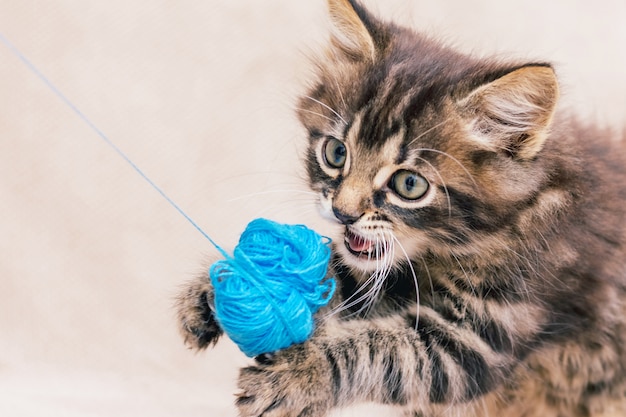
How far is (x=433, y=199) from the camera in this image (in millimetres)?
1503

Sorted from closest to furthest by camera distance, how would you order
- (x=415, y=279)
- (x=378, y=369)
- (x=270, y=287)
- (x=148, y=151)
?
(x=270, y=287), (x=378, y=369), (x=415, y=279), (x=148, y=151)

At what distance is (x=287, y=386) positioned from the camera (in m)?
1.45

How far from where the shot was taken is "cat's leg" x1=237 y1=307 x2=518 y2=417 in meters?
1.46

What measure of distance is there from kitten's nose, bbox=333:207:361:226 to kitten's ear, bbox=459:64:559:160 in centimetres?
30

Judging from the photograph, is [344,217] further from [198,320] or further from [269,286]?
[198,320]

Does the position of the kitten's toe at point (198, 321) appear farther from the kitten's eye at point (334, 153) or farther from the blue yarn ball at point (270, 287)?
the kitten's eye at point (334, 153)

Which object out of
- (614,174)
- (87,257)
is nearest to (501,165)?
(614,174)

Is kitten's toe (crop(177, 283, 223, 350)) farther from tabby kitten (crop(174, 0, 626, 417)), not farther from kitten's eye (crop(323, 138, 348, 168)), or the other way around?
kitten's eye (crop(323, 138, 348, 168))

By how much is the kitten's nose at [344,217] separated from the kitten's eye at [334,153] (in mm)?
133

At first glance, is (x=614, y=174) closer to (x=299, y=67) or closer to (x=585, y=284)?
(x=585, y=284)

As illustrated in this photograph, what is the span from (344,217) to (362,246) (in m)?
0.12

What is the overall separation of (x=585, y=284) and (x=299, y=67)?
1056 millimetres

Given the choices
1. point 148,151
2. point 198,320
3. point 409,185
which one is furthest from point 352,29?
point 148,151

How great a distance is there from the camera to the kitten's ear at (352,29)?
167 cm
